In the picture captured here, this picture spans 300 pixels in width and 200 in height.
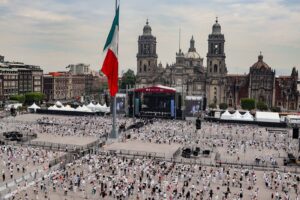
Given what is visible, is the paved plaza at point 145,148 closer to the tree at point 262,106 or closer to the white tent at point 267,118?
the white tent at point 267,118

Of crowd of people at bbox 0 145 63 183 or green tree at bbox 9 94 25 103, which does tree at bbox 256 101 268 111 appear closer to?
green tree at bbox 9 94 25 103

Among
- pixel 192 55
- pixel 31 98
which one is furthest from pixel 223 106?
pixel 31 98

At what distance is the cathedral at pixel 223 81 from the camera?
377 feet

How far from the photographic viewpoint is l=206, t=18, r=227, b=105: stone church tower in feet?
378

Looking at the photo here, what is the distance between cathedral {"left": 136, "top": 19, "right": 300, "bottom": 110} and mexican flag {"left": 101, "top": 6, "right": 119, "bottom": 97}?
60004 mm

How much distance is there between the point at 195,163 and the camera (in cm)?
4444

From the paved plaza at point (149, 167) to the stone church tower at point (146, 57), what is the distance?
57398 millimetres

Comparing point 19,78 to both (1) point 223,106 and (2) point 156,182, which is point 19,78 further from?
(2) point 156,182

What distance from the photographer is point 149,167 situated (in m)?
41.1

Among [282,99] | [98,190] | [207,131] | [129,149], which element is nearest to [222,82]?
[282,99]

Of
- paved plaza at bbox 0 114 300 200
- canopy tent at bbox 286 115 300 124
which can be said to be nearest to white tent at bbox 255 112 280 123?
canopy tent at bbox 286 115 300 124

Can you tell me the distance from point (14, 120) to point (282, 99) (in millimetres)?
75075

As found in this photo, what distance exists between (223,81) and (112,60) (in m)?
67.4

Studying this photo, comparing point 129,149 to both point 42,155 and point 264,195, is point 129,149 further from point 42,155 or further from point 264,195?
point 264,195
